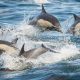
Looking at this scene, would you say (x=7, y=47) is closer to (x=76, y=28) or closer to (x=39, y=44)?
(x=39, y=44)

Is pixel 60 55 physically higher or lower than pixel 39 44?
higher

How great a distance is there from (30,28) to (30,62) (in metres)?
4.74

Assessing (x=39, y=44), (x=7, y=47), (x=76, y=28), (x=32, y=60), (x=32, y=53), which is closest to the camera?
(x=32, y=60)

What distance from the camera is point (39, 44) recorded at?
1179cm

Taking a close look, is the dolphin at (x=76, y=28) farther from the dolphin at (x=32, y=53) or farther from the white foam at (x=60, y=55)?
the dolphin at (x=32, y=53)

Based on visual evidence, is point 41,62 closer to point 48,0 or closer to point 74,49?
point 74,49

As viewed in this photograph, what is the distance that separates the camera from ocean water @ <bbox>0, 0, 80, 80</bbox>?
848 cm

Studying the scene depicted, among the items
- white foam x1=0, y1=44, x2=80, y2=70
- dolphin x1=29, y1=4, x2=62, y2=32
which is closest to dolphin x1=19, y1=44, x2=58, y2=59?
white foam x1=0, y1=44, x2=80, y2=70

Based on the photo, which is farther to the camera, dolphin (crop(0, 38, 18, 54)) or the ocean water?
dolphin (crop(0, 38, 18, 54))

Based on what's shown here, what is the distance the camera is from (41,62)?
9453 millimetres

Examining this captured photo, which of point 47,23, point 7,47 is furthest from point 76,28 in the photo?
point 7,47

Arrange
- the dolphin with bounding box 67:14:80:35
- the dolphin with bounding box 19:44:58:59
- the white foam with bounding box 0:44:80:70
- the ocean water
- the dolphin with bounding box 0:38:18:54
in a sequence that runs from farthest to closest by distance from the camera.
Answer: the dolphin with bounding box 67:14:80:35, the dolphin with bounding box 0:38:18:54, the dolphin with bounding box 19:44:58:59, the white foam with bounding box 0:44:80:70, the ocean water

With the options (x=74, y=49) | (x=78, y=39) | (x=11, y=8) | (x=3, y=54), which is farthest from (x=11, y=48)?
(x=11, y=8)

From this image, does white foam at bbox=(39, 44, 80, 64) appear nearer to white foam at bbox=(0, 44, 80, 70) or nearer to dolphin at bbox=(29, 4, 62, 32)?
white foam at bbox=(0, 44, 80, 70)
